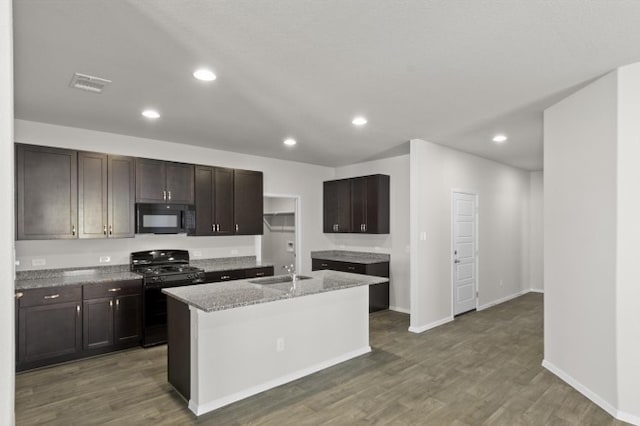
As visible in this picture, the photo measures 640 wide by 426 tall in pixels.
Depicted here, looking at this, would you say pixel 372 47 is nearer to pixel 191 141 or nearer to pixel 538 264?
pixel 191 141

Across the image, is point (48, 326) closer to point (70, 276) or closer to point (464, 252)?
point (70, 276)

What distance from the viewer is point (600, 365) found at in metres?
3.08

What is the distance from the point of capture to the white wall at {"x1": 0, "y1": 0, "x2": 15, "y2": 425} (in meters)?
1.20

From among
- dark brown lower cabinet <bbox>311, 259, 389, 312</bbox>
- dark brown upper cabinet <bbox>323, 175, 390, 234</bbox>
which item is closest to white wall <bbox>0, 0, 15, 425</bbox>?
dark brown lower cabinet <bbox>311, 259, 389, 312</bbox>

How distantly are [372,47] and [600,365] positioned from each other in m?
3.20

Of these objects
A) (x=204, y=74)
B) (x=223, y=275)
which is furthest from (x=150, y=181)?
(x=204, y=74)

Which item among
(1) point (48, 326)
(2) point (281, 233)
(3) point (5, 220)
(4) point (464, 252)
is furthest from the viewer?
(2) point (281, 233)

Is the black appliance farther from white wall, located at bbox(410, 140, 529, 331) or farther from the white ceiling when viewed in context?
white wall, located at bbox(410, 140, 529, 331)

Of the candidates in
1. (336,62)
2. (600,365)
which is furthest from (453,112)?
(600,365)

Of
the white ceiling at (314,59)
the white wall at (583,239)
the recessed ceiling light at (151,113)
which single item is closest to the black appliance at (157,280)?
the white ceiling at (314,59)

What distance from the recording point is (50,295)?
388cm

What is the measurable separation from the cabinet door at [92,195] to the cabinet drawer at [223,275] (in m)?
1.40

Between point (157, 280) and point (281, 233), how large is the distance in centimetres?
336

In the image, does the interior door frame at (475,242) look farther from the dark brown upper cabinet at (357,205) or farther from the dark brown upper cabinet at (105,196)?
the dark brown upper cabinet at (105,196)
